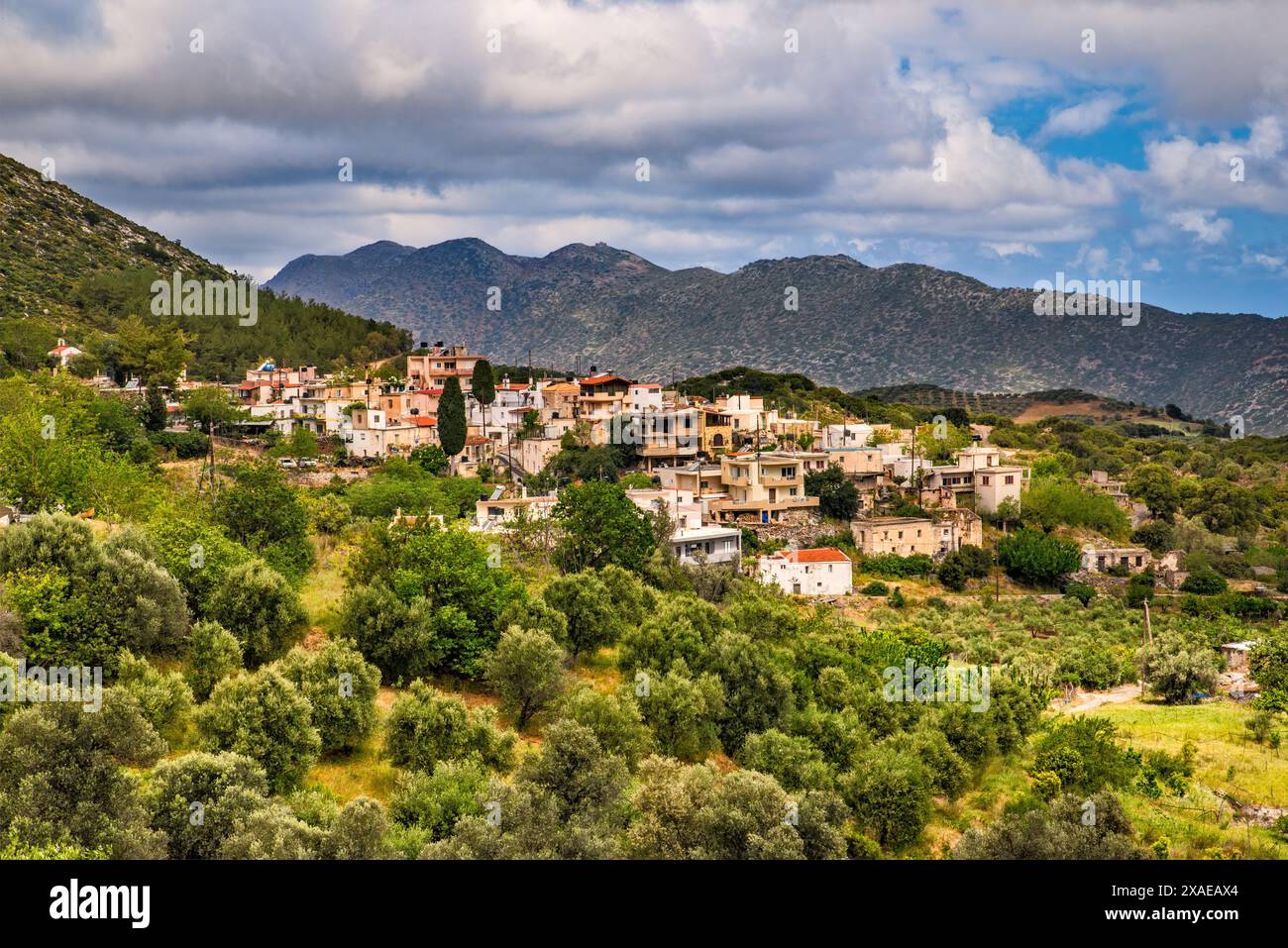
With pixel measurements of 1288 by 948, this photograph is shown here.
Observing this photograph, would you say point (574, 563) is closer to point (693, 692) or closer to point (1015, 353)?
point (693, 692)

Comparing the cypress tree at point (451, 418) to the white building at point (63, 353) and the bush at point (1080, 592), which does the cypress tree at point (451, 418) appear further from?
the bush at point (1080, 592)

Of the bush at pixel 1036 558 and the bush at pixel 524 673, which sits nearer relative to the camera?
the bush at pixel 524 673

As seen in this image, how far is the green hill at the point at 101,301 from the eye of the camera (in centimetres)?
5916

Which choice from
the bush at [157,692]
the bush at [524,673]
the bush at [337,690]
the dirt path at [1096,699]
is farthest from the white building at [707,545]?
the bush at [157,692]

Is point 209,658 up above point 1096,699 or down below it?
above

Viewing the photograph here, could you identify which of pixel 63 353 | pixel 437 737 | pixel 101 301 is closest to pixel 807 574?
pixel 437 737

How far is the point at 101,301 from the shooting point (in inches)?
2630

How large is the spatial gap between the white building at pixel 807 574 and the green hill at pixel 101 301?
32.2 m

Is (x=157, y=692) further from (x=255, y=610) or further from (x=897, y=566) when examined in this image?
(x=897, y=566)

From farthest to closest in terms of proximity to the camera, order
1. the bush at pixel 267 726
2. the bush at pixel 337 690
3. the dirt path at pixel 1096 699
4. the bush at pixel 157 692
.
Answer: the dirt path at pixel 1096 699, the bush at pixel 337 690, the bush at pixel 157 692, the bush at pixel 267 726

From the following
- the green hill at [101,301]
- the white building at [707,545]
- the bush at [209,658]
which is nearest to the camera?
the bush at [209,658]

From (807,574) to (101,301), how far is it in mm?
51108
